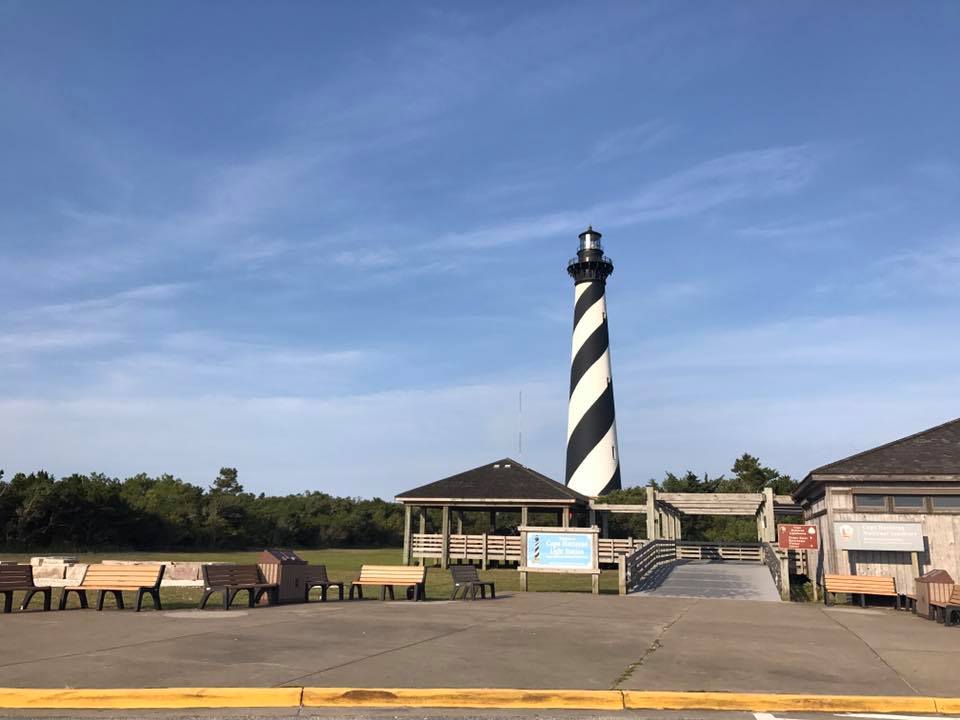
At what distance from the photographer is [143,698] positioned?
634 centimetres

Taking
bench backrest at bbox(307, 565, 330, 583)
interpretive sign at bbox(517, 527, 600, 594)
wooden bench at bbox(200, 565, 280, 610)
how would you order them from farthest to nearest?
1. interpretive sign at bbox(517, 527, 600, 594)
2. bench backrest at bbox(307, 565, 330, 583)
3. wooden bench at bbox(200, 565, 280, 610)

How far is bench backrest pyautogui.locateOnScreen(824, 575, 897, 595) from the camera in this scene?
16969 mm

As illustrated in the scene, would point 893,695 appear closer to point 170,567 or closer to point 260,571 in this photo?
point 260,571

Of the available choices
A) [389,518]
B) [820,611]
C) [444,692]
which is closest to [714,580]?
[820,611]

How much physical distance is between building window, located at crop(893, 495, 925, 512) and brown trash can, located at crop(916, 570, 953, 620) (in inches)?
144

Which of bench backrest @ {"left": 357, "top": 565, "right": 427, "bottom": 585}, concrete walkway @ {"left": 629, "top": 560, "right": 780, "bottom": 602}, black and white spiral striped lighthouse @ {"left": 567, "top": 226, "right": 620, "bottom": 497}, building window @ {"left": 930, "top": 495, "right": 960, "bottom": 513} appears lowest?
concrete walkway @ {"left": 629, "top": 560, "right": 780, "bottom": 602}

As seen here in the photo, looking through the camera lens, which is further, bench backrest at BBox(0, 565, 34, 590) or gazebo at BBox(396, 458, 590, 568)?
gazebo at BBox(396, 458, 590, 568)

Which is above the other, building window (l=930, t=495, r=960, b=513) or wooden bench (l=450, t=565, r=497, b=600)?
building window (l=930, t=495, r=960, b=513)

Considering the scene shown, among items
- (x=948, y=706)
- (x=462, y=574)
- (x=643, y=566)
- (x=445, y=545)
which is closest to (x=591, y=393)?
(x=445, y=545)

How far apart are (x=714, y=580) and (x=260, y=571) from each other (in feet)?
47.6

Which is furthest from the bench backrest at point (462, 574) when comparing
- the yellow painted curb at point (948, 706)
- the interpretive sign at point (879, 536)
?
the yellow painted curb at point (948, 706)

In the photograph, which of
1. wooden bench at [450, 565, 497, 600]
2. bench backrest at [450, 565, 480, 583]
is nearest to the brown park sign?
wooden bench at [450, 565, 497, 600]

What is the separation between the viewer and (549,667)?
8.17 meters

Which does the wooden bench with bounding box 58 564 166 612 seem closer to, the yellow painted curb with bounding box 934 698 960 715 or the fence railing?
the yellow painted curb with bounding box 934 698 960 715
